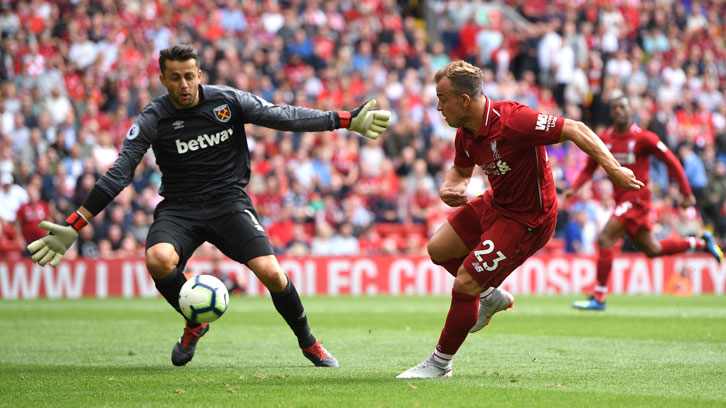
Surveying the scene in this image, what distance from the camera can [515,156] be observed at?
7.11 metres

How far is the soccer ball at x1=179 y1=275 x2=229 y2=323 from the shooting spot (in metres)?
7.41

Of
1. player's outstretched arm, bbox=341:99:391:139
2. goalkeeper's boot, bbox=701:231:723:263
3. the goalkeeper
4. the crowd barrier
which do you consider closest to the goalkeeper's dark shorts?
the goalkeeper

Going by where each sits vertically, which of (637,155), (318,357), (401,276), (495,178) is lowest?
(401,276)

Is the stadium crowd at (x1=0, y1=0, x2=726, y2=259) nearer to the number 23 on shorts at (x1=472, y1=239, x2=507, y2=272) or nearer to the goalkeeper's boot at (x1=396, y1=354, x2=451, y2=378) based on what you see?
the number 23 on shorts at (x1=472, y1=239, x2=507, y2=272)

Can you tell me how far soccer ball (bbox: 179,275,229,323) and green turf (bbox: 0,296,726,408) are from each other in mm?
457

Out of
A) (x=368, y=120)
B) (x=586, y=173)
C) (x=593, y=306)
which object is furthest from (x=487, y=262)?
(x=593, y=306)

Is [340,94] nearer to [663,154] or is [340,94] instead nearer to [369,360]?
[663,154]

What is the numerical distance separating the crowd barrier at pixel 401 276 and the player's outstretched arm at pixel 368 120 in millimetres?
11358

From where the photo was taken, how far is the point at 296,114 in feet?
25.3

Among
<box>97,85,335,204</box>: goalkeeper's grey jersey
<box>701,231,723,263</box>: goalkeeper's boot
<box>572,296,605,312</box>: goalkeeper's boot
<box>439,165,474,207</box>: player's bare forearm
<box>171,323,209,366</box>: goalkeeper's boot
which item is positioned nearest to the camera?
<box>439,165,474,207</box>: player's bare forearm

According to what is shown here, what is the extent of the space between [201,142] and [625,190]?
6852 mm

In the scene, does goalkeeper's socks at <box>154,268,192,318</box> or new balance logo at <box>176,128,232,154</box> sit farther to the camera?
new balance logo at <box>176,128,232,154</box>

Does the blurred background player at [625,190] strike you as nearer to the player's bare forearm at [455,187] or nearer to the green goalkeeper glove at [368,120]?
the player's bare forearm at [455,187]

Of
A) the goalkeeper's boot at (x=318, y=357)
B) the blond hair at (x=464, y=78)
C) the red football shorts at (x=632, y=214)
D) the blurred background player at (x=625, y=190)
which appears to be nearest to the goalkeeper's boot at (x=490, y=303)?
the goalkeeper's boot at (x=318, y=357)
